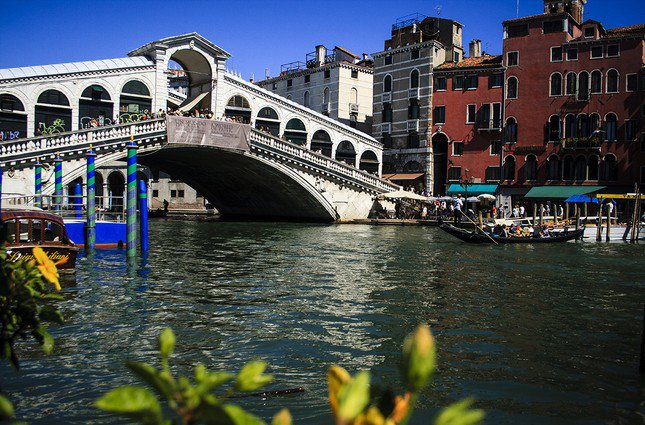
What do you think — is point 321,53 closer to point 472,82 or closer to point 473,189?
point 472,82

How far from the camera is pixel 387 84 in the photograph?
40.8 meters

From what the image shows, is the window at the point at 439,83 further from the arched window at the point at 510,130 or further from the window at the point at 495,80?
the arched window at the point at 510,130

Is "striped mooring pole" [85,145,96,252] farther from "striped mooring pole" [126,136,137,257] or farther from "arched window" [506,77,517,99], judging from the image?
"arched window" [506,77,517,99]

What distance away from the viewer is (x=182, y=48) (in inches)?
1197

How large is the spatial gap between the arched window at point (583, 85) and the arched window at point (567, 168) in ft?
11.2

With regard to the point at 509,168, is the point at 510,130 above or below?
above

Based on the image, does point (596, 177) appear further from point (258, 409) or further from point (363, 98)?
point (258, 409)

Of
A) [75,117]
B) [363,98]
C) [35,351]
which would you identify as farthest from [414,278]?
[363,98]

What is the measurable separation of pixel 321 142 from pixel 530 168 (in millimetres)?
12907

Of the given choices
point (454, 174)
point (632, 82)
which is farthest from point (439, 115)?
point (632, 82)

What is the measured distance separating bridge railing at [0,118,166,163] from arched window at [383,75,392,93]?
1830cm

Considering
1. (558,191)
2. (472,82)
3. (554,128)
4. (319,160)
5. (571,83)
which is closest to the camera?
(319,160)

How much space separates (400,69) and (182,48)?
614 inches

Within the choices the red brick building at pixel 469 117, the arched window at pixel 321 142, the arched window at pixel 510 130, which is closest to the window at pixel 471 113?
the red brick building at pixel 469 117
